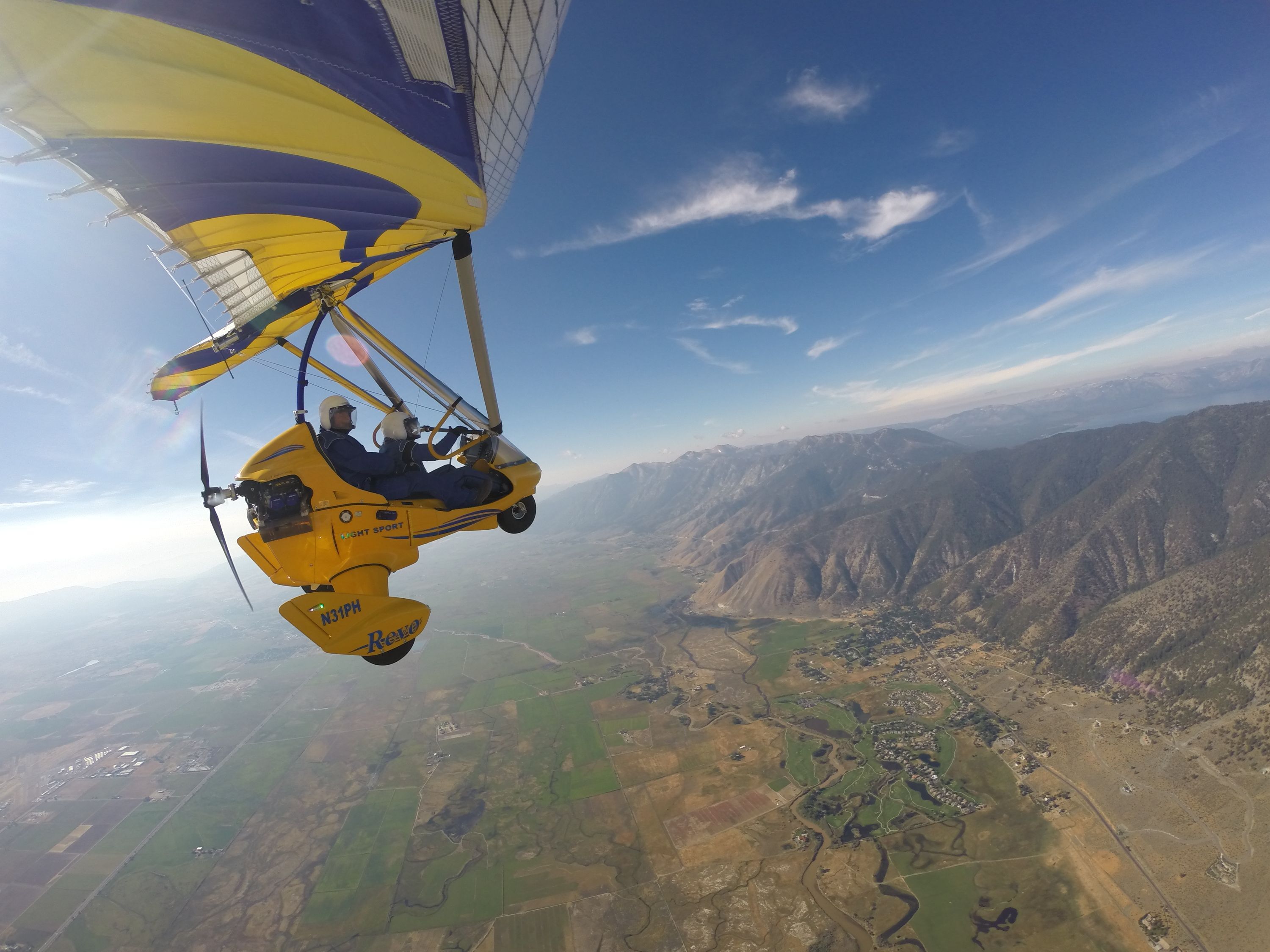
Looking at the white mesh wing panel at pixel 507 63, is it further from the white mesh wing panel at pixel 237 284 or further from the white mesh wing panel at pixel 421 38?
the white mesh wing panel at pixel 237 284

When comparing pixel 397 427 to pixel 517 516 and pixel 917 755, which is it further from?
pixel 917 755

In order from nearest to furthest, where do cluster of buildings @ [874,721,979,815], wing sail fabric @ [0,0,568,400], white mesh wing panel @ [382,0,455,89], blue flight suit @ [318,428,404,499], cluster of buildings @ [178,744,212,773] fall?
wing sail fabric @ [0,0,568,400] → white mesh wing panel @ [382,0,455,89] → blue flight suit @ [318,428,404,499] → cluster of buildings @ [874,721,979,815] → cluster of buildings @ [178,744,212,773]

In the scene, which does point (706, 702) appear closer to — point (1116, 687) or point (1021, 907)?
point (1021, 907)

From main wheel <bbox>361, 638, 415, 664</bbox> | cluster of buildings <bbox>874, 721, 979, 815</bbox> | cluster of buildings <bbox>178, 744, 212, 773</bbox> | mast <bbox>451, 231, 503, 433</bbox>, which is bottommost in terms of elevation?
cluster of buildings <bbox>874, 721, 979, 815</bbox>

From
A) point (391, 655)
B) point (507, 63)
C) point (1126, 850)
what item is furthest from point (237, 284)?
point (1126, 850)

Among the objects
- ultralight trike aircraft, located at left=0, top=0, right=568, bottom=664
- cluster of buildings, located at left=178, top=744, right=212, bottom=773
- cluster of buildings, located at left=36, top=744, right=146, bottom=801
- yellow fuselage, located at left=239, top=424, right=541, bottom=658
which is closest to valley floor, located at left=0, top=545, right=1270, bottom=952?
cluster of buildings, located at left=178, top=744, right=212, bottom=773

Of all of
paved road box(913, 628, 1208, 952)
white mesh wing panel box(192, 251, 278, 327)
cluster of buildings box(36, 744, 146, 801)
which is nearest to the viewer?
white mesh wing panel box(192, 251, 278, 327)

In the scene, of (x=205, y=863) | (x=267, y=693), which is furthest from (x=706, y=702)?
(x=267, y=693)

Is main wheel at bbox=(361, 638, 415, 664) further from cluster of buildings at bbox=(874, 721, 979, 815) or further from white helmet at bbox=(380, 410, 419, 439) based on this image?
cluster of buildings at bbox=(874, 721, 979, 815)
